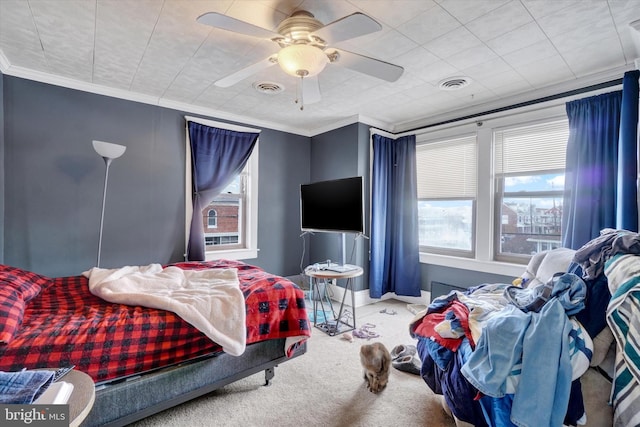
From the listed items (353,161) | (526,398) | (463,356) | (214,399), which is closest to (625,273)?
(526,398)

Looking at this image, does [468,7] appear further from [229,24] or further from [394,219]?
[394,219]

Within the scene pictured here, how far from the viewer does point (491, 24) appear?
1984 millimetres

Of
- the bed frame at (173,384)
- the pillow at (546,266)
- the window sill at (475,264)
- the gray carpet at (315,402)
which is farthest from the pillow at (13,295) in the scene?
the window sill at (475,264)

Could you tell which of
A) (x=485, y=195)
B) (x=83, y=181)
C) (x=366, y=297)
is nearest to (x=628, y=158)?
(x=485, y=195)

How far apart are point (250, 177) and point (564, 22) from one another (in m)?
3.44

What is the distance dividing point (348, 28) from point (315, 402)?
87.9 inches

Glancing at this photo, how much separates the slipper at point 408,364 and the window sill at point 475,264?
154 cm

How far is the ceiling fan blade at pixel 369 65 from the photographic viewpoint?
186 centimetres

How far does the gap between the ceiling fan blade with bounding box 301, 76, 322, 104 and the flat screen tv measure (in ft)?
3.21

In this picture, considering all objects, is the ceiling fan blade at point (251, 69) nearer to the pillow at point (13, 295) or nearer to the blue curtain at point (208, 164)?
the blue curtain at point (208, 164)

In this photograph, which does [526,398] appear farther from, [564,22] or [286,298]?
[564,22]

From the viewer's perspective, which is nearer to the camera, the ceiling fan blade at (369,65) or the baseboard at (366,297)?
the ceiling fan blade at (369,65)

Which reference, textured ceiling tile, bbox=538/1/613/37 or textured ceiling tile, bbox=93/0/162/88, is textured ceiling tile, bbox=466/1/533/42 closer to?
textured ceiling tile, bbox=538/1/613/37

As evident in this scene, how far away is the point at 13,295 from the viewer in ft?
5.21
